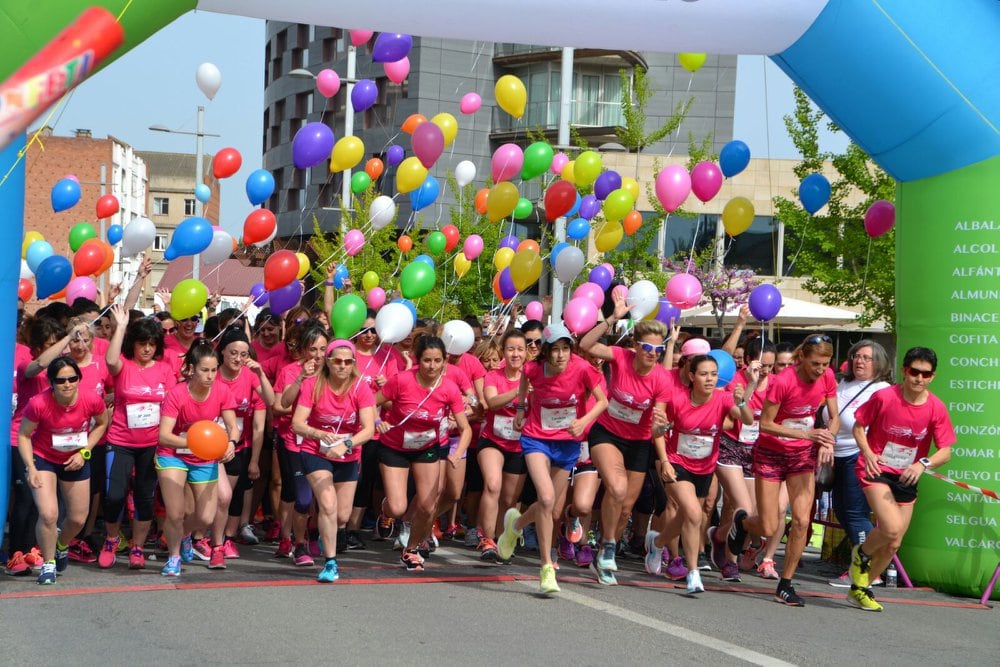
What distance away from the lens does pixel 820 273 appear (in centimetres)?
2198

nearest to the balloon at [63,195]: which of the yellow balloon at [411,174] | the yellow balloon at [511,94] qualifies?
the yellow balloon at [411,174]

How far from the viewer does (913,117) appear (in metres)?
8.87

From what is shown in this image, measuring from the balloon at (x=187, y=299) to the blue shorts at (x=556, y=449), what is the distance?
3067 mm

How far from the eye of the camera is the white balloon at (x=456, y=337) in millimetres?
10312

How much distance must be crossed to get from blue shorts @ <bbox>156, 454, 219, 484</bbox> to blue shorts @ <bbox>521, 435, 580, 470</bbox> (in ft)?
7.32

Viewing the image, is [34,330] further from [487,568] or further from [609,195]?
[609,195]

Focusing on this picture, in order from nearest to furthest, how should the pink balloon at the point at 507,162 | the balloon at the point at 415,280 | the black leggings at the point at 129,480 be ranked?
the black leggings at the point at 129,480 → the balloon at the point at 415,280 → the pink balloon at the point at 507,162

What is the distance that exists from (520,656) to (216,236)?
7.24 m

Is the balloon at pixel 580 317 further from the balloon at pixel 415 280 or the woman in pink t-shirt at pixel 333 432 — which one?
the woman in pink t-shirt at pixel 333 432

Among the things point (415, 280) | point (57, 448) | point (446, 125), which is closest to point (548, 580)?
point (57, 448)

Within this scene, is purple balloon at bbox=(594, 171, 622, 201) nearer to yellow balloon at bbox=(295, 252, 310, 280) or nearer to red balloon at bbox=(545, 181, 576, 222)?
red balloon at bbox=(545, 181, 576, 222)

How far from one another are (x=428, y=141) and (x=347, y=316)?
3210 mm

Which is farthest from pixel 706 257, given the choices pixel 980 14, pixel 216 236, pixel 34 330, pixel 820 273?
pixel 34 330

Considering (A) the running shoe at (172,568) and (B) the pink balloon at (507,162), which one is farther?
(B) the pink balloon at (507,162)
